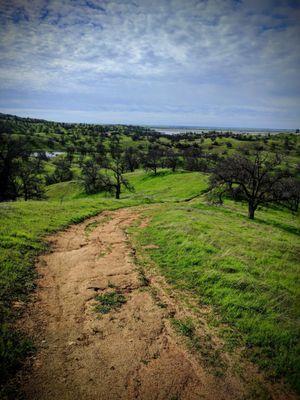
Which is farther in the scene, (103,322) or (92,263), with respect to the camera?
(92,263)

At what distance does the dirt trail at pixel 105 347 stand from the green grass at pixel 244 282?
→ 1671mm

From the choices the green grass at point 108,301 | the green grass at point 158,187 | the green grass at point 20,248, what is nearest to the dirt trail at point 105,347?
the green grass at point 108,301

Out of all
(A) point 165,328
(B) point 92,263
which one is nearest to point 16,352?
(A) point 165,328

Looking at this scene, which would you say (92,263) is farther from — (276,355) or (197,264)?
(276,355)

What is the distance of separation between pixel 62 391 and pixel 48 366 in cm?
91

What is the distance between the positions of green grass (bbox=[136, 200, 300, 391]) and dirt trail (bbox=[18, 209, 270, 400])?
167 cm

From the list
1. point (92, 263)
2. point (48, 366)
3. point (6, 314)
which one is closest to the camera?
point (48, 366)

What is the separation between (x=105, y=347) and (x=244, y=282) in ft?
21.3

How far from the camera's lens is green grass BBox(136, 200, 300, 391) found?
24.3 feet

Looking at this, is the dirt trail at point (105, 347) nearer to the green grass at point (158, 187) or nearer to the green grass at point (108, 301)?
the green grass at point (108, 301)

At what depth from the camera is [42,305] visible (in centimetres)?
876

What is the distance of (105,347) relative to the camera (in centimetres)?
716

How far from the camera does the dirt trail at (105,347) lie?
6.00m

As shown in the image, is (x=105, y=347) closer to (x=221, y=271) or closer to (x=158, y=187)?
(x=221, y=271)
